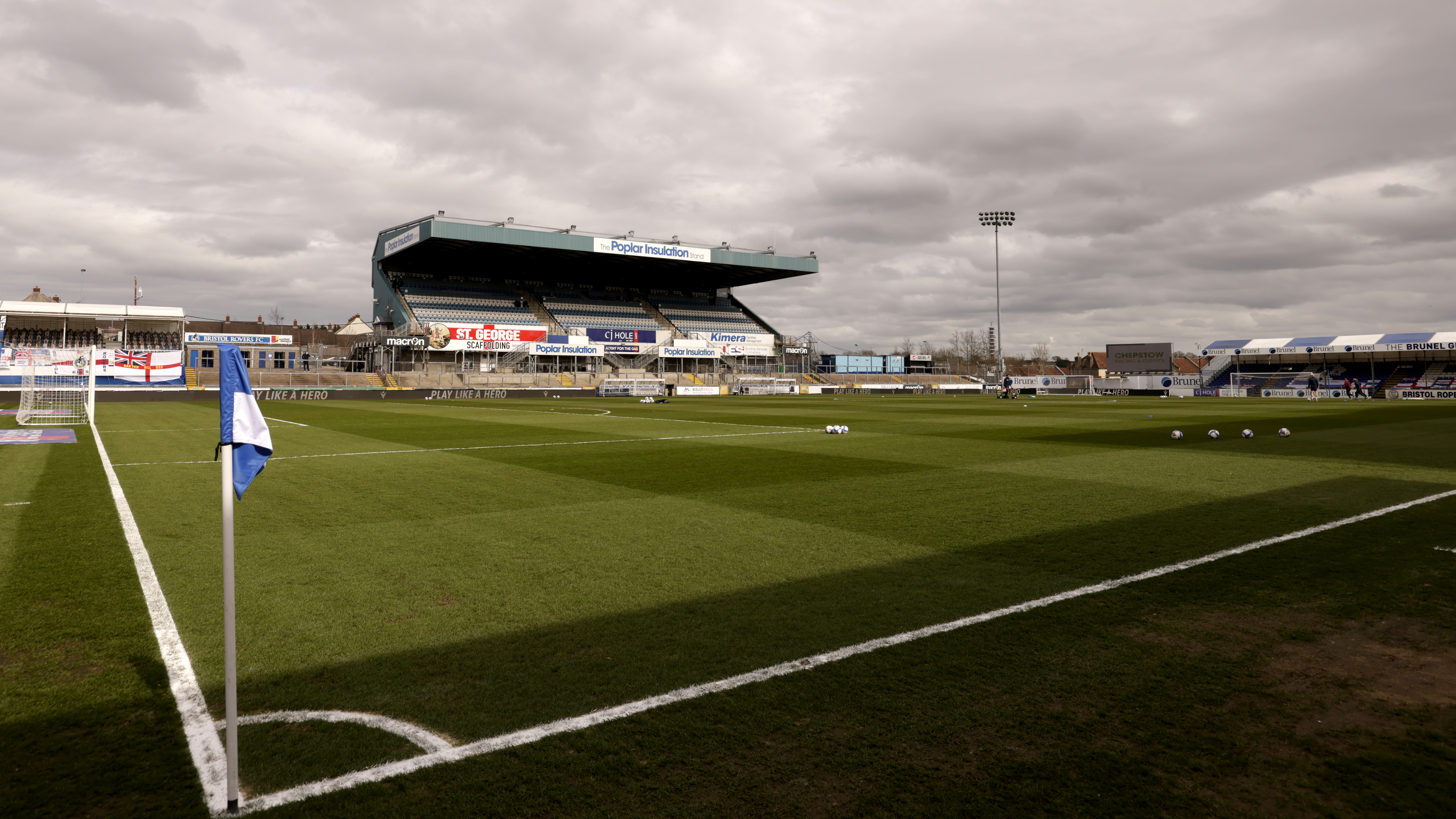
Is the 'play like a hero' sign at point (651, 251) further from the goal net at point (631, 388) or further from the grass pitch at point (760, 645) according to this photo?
the grass pitch at point (760, 645)

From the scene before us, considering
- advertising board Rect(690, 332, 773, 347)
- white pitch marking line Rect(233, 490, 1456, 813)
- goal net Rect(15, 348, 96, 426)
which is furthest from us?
advertising board Rect(690, 332, 773, 347)

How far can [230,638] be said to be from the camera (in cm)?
320

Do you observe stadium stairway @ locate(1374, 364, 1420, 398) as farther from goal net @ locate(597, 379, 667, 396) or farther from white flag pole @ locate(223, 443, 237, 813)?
white flag pole @ locate(223, 443, 237, 813)

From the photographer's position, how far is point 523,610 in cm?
547

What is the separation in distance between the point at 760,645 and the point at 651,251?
7314 centimetres

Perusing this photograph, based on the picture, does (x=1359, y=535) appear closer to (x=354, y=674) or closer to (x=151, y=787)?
(x=354, y=674)

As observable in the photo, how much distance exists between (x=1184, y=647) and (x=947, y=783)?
2.48 metres

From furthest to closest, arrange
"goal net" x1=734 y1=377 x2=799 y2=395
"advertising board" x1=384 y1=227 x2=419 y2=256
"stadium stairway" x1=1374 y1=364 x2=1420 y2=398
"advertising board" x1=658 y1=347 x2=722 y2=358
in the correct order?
"advertising board" x1=658 y1=347 x2=722 y2=358 < "goal net" x1=734 y1=377 x2=799 y2=395 < "advertising board" x1=384 y1=227 x2=419 y2=256 < "stadium stairway" x1=1374 y1=364 x2=1420 y2=398

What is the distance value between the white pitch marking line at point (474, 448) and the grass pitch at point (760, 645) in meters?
2.85

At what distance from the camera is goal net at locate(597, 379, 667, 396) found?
203ft

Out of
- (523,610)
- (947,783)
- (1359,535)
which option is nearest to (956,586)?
(947,783)

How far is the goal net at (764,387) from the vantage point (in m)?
74.2

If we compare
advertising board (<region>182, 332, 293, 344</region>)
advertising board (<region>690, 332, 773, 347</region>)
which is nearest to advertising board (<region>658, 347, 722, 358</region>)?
advertising board (<region>690, 332, 773, 347</region>)

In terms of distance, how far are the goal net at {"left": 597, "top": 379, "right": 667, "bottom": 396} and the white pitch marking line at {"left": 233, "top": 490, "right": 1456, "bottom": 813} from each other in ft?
183
